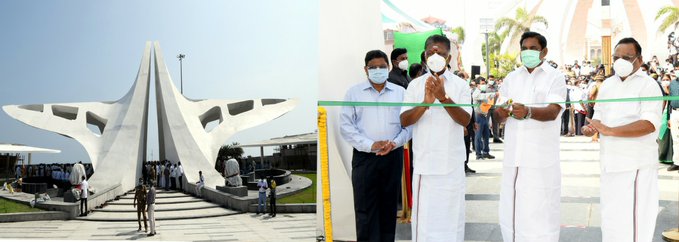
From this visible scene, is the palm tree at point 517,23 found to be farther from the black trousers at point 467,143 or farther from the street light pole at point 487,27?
the black trousers at point 467,143

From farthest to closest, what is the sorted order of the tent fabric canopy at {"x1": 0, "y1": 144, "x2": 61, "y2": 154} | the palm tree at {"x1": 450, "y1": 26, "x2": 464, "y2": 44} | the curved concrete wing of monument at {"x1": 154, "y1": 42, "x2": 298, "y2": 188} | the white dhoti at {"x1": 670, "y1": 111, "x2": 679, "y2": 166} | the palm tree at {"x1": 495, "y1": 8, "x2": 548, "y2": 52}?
the tent fabric canopy at {"x1": 0, "y1": 144, "x2": 61, "y2": 154}
the curved concrete wing of monument at {"x1": 154, "y1": 42, "x2": 298, "y2": 188}
the palm tree at {"x1": 450, "y1": 26, "x2": 464, "y2": 44}
the palm tree at {"x1": 495, "y1": 8, "x2": 548, "y2": 52}
the white dhoti at {"x1": 670, "y1": 111, "x2": 679, "y2": 166}

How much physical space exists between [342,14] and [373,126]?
798 millimetres

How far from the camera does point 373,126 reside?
4074mm

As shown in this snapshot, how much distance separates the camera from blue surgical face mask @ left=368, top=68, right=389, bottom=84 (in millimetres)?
4008

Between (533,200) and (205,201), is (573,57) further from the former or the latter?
(205,201)

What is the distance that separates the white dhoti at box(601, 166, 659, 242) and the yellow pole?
57.0 inches

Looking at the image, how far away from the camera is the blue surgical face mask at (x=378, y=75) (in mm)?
4008

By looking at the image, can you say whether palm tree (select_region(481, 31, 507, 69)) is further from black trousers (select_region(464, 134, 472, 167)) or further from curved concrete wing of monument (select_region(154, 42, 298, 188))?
curved concrete wing of monument (select_region(154, 42, 298, 188))

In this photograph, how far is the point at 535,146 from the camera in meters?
3.62

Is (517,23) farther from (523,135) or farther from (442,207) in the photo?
(442,207)

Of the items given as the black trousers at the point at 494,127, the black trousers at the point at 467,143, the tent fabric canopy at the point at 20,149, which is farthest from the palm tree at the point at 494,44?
the tent fabric canopy at the point at 20,149

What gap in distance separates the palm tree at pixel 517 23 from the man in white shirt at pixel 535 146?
22 cm

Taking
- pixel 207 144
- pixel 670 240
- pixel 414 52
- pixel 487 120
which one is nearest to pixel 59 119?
pixel 207 144

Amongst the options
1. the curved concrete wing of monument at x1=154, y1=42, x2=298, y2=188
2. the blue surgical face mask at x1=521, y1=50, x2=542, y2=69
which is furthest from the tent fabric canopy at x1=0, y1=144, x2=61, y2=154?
the blue surgical face mask at x1=521, y1=50, x2=542, y2=69
